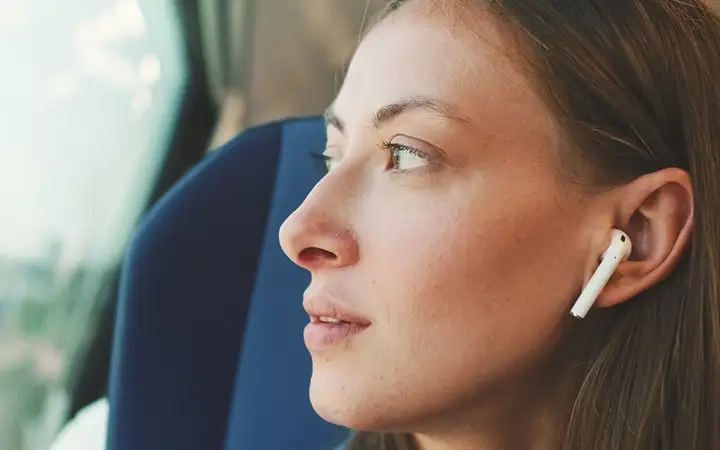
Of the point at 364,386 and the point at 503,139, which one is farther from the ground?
the point at 503,139

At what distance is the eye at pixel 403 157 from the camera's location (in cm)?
76

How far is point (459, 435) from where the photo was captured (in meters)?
0.83

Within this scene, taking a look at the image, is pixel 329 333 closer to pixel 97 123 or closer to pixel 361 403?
pixel 361 403

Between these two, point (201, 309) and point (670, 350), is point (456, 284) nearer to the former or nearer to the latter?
point (670, 350)

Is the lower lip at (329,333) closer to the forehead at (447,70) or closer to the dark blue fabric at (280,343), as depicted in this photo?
the forehead at (447,70)

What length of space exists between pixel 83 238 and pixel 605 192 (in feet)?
3.08

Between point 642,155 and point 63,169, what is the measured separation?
942 millimetres

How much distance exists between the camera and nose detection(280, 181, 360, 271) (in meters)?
0.75

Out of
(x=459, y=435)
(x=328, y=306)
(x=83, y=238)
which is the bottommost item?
(x=459, y=435)

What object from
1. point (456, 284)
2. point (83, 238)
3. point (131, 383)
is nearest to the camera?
point (456, 284)

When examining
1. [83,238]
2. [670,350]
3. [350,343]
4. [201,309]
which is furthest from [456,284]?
[83,238]

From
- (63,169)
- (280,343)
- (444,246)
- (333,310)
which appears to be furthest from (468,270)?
(63,169)

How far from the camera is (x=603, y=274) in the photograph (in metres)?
0.73

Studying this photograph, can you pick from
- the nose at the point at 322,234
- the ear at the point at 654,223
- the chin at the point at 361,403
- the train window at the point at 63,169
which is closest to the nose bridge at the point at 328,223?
the nose at the point at 322,234
